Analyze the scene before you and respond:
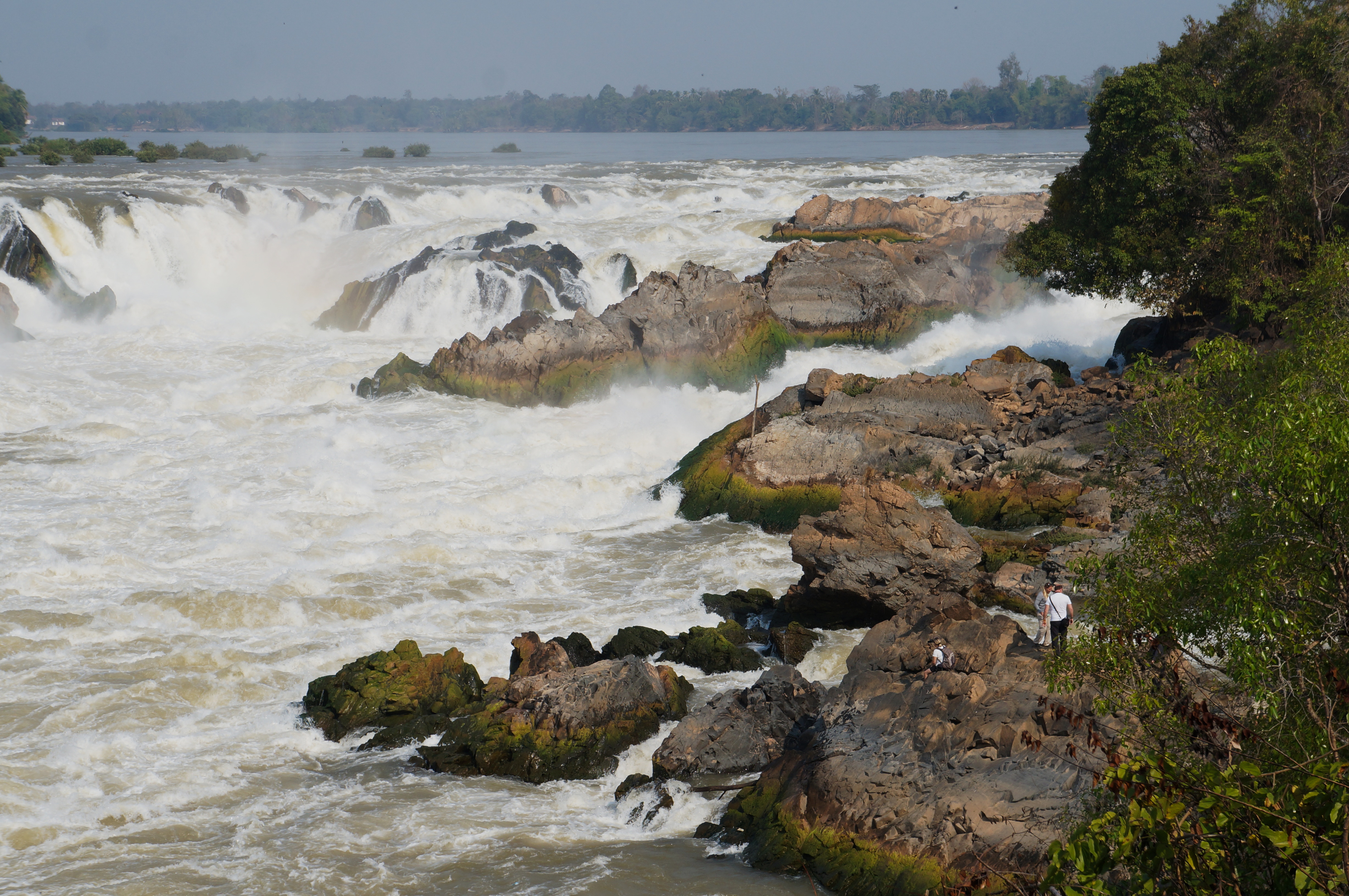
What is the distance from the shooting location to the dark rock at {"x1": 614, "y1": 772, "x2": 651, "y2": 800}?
12.3 meters

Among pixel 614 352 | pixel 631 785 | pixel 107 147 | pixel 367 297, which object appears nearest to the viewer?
pixel 631 785

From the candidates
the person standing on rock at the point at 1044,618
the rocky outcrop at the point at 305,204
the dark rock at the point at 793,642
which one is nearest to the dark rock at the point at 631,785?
the dark rock at the point at 793,642

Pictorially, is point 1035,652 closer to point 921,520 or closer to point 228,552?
point 921,520

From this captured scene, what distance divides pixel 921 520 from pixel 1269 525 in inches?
365

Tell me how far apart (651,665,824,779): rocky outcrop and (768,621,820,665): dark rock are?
1751 millimetres

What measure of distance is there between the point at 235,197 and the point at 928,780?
4508 cm

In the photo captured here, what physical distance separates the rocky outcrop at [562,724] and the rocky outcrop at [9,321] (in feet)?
91.4

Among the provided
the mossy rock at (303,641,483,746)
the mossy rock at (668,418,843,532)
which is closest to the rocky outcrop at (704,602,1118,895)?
the mossy rock at (303,641,483,746)

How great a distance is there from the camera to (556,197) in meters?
54.9

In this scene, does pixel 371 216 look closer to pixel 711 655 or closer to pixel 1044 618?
pixel 711 655

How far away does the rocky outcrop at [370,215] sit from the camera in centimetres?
4834

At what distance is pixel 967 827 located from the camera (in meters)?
10.2

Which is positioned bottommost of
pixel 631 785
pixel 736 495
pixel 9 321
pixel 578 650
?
pixel 631 785

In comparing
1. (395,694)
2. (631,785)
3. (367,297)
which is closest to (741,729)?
(631,785)
